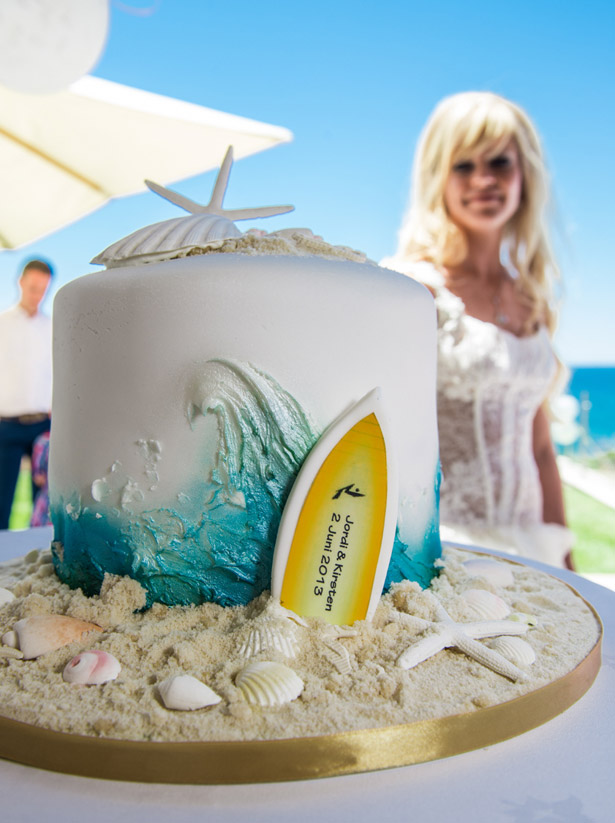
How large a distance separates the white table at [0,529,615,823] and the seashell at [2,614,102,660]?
0.17 m

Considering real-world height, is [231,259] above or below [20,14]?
below

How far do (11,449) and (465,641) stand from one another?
2774 millimetres

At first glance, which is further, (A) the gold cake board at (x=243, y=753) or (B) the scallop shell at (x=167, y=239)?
(B) the scallop shell at (x=167, y=239)

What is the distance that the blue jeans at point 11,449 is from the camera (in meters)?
3.09

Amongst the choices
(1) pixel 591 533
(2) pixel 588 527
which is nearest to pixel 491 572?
(1) pixel 591 533

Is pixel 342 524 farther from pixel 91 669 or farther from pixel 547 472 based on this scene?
pixel 547 472

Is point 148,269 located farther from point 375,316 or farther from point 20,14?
point 20,14

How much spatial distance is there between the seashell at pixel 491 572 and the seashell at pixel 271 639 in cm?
45

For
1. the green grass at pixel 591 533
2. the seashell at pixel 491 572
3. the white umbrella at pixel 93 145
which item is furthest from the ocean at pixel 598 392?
the seashell at pixel 491 572

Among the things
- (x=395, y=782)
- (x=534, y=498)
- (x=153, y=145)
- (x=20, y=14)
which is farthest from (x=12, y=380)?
(x=395, y=782)

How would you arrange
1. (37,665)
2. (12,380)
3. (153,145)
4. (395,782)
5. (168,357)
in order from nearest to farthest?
(395,782), (37,665), (168,357), (12,380), (153,145)

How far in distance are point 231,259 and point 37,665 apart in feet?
1.83

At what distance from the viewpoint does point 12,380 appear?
3066 millimetres

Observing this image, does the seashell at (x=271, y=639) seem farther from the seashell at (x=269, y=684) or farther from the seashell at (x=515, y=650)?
the seashell at (x=515, y=650)
